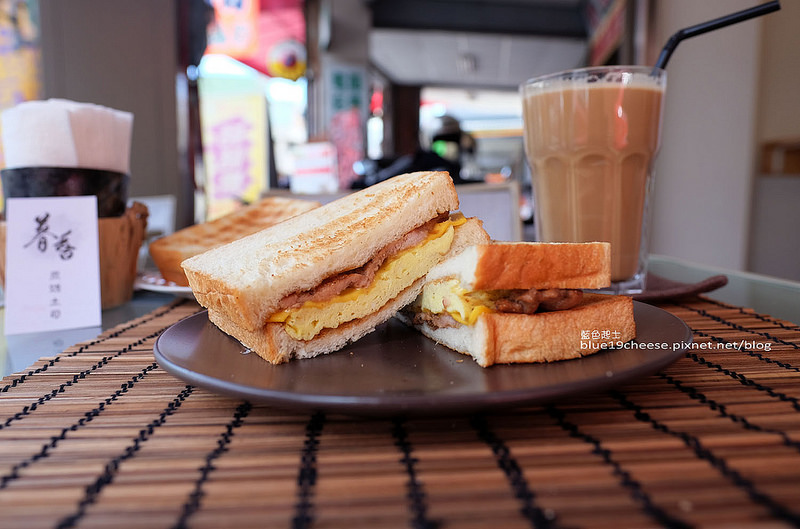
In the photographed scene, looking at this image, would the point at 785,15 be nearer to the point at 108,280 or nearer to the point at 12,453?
the point at 108,280

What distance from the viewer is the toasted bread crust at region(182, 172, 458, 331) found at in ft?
3.12

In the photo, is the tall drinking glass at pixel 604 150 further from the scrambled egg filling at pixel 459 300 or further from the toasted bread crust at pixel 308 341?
the scrambled egg filling at pixel 459 300

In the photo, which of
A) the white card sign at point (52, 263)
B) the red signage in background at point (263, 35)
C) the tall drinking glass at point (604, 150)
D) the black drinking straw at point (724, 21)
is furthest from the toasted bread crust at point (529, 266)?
the red signage in background at point (263, 35)

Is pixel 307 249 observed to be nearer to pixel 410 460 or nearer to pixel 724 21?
pixel 410 460

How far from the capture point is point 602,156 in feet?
5.31

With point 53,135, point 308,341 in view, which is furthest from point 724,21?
point 53,135

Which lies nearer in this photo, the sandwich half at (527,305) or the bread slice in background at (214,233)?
the sandwich half at (527,305)

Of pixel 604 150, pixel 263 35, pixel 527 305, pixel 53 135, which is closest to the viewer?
pixel 527 305

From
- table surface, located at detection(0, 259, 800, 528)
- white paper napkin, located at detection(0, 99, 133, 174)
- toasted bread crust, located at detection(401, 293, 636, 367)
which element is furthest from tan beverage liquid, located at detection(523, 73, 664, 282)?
white paper napkin, located at detection(0, 99, 133, 174)

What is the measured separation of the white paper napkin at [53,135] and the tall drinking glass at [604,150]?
50.8 inches

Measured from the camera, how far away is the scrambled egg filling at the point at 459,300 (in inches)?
36.2

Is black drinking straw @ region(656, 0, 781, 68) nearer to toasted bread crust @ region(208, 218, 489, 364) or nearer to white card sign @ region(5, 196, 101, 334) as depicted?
toasted bread crust @ region(208, 218, 489, 364)

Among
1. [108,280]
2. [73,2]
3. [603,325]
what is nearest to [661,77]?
[603,325]

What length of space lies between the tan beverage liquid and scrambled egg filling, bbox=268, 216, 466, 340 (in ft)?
1.88
